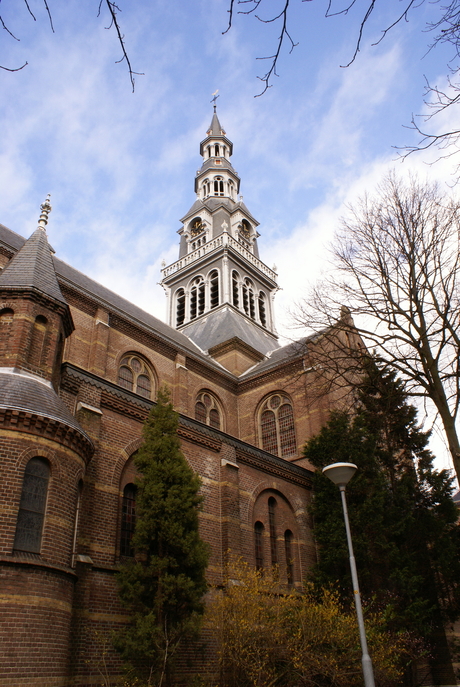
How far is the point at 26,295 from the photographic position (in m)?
13.8

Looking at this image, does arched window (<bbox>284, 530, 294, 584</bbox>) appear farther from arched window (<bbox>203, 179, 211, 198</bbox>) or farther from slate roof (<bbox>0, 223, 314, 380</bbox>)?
arched window (<bbox>203, 179, 211, 198</bbox>)

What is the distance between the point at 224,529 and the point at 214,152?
46.6m

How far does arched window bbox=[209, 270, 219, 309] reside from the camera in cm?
3909

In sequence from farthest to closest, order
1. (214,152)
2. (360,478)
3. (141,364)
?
(214,152), (141,364), (360,478)

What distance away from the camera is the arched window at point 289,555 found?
60.6 ft

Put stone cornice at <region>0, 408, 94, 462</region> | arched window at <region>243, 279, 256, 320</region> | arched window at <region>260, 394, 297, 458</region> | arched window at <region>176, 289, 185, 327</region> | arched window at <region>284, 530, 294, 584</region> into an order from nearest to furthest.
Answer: stone cornice at <region>0, 408, 94, 462</region>, arched window at <region>284, 530, 294, 584</region>, arched window at <region>260, 394, 297, 458</region>, arched window at <region>243, 279, 256, 320</region>, arched window at <region>176, 289, 185, 327</region>

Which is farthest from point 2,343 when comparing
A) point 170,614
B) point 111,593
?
point 170,614

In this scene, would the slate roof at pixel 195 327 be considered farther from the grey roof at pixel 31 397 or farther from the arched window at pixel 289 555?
Answer: the grey roof at pixel 31 397

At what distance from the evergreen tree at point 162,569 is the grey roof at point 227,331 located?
20000 millimetres

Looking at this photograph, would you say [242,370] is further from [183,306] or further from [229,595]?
[229,595]

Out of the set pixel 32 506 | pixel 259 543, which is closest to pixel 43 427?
pixel 32 506

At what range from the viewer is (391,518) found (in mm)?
17406

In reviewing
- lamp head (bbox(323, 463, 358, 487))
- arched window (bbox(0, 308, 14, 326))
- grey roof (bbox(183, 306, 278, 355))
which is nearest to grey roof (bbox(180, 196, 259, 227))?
grey roof (bbox(183, 306, 278, 355))

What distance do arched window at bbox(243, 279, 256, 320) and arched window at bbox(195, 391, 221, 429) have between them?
45.4ft
